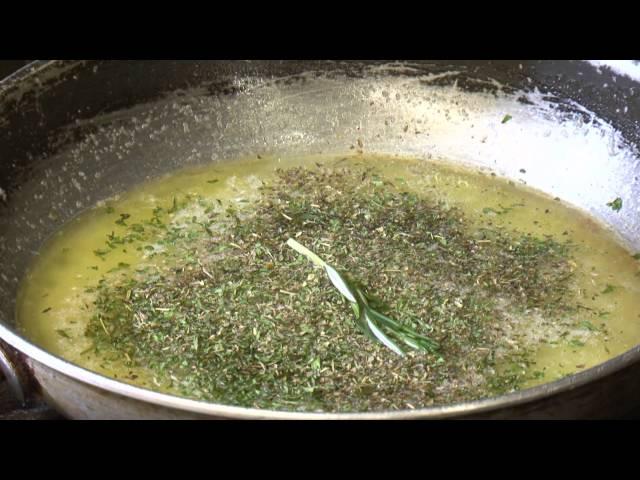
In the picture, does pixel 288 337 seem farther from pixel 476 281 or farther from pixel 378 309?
pixel 476 281

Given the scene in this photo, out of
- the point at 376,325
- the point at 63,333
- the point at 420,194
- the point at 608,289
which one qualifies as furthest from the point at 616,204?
the point at 63,333

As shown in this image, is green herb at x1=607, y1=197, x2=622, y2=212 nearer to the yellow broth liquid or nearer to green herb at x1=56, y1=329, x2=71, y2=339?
the yellow broth liquid

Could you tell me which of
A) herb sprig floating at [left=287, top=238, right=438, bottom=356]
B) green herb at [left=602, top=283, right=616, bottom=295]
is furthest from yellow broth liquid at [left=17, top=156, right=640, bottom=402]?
herb sprig floating at [left=287, top=238, right=438, bottom=356]

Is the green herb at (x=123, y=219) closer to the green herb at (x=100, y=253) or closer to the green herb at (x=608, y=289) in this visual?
the green herb at (x=100, y=253)

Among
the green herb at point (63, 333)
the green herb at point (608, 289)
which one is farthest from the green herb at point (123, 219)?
the green herb at point (608, 289)

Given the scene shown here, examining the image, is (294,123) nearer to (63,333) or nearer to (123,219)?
(123,219)
